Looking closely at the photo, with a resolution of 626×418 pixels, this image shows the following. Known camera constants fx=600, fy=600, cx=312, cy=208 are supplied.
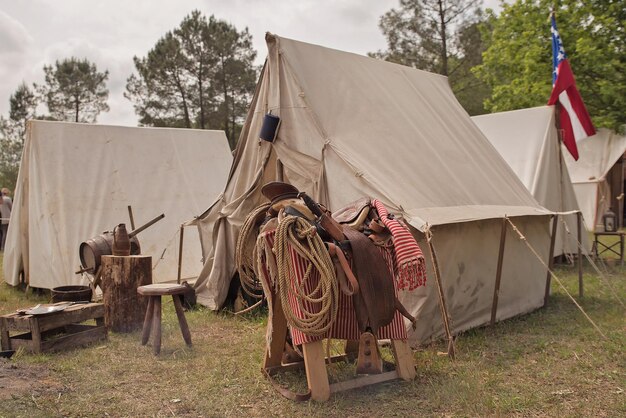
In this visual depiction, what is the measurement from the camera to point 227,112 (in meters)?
20.8

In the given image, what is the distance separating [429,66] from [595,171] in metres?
7.37

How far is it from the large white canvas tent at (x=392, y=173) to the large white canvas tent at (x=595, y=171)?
8503mm

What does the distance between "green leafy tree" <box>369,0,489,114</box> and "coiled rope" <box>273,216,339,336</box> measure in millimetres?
16823

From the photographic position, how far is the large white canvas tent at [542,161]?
854 cm

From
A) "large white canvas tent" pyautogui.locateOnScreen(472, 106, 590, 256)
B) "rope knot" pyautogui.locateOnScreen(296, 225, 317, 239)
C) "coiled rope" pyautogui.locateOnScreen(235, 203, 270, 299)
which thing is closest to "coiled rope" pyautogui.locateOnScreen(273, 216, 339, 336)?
"rope knot" pyautogui.locateOnScreen(296, 225, 317, 239)

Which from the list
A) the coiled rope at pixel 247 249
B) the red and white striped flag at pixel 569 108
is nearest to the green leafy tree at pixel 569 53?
the red and white striped flag at pixel 569 108

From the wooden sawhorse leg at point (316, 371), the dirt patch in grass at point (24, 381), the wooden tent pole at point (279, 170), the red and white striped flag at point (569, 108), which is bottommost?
the dirt patch in grass at point (24, 381)

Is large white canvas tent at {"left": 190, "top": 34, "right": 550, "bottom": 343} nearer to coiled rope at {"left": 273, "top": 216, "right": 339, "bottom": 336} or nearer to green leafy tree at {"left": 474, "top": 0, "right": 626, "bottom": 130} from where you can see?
coiled rope at {"left": 273, "top": 216, "right": 339, "bottom": 336}

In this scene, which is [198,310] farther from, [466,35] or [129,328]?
[466,35]

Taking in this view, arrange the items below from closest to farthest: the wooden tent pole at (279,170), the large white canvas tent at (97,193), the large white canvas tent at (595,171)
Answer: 1. the wooden tent pole at (279,170)
2. the large white canvas tent at (97,193)
3. the large white canvas tent at (595,171)

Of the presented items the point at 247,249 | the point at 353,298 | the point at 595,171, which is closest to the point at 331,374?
the point at 353,298

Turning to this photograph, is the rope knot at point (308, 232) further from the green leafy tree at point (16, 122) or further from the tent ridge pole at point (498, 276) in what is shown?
the green leafy tree at point (16, 122)

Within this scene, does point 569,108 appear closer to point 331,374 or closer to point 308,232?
point 331,374

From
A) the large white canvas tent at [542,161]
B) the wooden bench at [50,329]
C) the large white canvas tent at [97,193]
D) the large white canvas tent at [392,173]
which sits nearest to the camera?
the wooden bench at [50,329]
